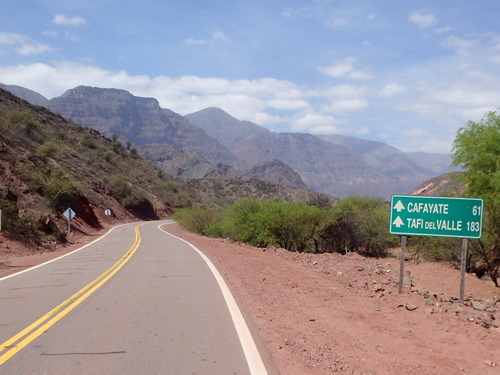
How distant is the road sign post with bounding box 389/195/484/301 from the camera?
37.3 ft

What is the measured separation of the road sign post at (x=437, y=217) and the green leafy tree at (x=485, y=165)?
3913mm

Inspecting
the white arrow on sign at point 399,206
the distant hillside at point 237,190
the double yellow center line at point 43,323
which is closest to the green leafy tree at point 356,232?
the white arrow on sign at point 399,206

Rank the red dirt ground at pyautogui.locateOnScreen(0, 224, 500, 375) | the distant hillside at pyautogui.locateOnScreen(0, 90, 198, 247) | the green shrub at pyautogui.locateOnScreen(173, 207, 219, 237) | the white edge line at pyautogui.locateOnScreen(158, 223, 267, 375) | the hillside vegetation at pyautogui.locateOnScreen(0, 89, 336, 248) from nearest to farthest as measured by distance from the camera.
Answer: the white edge line at pyautogui.locateOnScreen(158, 223, 267, 375)
the red dirt ground at pyautogui.locateOnScreen(0, 224, 500, 375)
the distant hillside at pyautogui.locateOnScreen(0, 90, 198, 247)
the hillside vegetation at pyautogui.locateOnScreen(0, 89, 336, 248)
the green shrub at pyautogui.locateOnScreen(173, 207, 219, 237)

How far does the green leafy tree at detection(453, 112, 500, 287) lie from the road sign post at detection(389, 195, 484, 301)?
3.91m

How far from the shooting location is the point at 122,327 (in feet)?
24.9

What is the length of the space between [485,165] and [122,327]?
46.0 ft

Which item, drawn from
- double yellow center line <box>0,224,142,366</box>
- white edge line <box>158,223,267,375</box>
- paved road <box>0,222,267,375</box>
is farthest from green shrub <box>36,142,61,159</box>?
white edge line <box>158,223,267,375</box>

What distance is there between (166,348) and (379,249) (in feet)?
110

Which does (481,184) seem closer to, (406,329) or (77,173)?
(406,329)

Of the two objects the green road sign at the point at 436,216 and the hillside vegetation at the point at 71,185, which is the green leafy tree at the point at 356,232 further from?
the green road sign at the point at 436,216

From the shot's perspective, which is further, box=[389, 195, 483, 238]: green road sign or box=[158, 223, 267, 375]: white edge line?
box=[389, 195, 483, 238]: green road sign

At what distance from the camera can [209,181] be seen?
132625mm

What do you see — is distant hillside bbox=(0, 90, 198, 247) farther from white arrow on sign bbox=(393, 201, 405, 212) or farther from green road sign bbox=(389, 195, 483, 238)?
green road sign bbox=(389, 195, 483, 238)

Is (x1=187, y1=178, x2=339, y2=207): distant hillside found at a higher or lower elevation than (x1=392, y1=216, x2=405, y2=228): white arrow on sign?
higher
